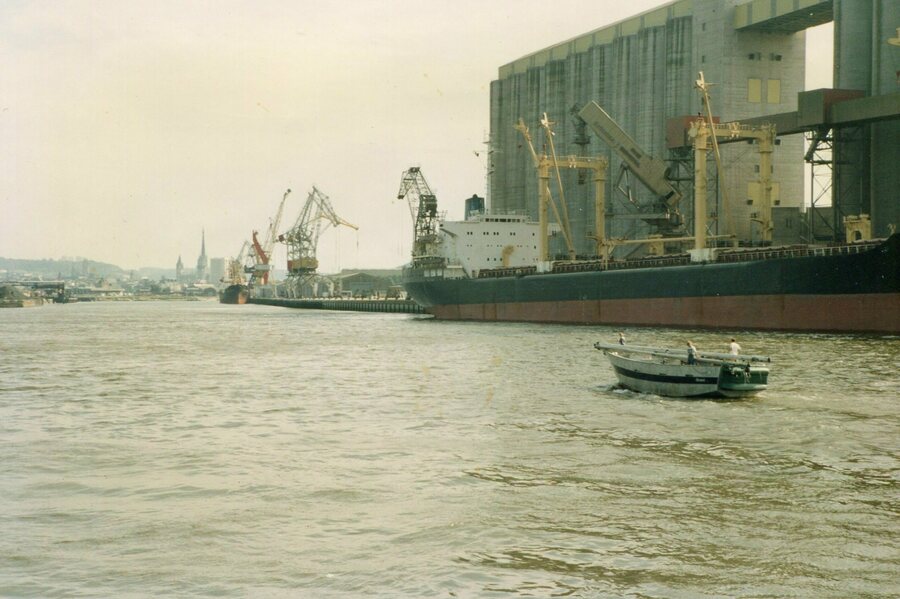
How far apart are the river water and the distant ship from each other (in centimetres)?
1740

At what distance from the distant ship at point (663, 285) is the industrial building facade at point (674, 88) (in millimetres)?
8271

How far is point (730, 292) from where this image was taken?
5928 cm

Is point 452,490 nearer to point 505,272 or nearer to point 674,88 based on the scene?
point 505,272

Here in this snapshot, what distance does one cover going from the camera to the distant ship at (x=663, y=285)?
51.8 meters

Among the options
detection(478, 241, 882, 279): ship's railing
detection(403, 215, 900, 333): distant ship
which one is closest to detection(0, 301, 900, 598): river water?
detection(403, 215, 900, 333): distant ship

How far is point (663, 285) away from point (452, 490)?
49.9m

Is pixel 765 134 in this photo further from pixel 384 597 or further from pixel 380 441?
pixel 384 597

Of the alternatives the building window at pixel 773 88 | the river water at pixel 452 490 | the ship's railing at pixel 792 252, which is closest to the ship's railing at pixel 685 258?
the ship's railing at pixel 792 252

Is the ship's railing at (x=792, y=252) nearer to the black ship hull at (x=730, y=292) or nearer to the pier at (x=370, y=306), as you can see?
the black ship hull at (x=730, y=292)

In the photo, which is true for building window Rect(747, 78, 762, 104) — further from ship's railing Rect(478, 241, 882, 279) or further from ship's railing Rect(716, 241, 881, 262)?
ship's railing Rect(716, 241, 881, 262)

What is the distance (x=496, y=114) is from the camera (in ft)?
456

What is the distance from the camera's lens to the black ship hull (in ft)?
168

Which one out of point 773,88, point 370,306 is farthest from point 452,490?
point 370,306

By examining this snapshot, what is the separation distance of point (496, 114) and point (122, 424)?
387 feet
